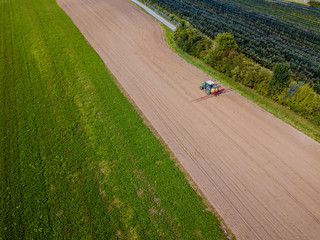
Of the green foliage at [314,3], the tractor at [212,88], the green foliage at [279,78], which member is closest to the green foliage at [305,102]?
the green foliage at [279,78]

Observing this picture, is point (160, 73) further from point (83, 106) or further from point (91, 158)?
point (91, 158)

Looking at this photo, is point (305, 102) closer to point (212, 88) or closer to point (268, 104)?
point (268, 104)

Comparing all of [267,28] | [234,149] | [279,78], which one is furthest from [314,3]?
[234,149]

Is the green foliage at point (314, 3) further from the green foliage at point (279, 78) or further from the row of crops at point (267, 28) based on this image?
the green foliage at point (279, 78)

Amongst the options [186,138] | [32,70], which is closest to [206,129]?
[186,138]

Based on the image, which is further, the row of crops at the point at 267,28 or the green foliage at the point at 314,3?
the green foliage at the point at 314,3

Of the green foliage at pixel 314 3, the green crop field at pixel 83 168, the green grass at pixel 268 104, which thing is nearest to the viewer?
the green crop field at pixel 83 168
